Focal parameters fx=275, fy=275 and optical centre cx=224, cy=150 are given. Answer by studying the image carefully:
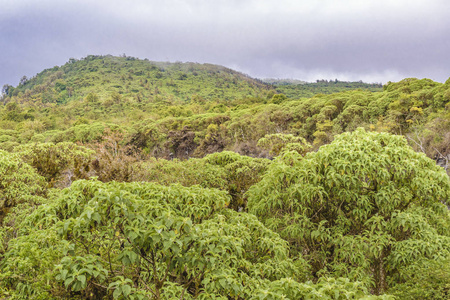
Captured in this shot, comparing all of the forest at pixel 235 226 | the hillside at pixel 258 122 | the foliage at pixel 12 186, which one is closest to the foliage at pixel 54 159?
the forest at pixel 235 226

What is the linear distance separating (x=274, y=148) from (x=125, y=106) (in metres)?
67.6

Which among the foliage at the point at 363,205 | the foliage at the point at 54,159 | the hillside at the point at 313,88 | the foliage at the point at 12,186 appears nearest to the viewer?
the foliage at the point at 363,205

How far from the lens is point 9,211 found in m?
7.40

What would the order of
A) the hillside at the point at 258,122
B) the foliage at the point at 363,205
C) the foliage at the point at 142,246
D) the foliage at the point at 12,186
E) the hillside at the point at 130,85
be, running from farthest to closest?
the hillside at the point at 130,85
the hillside at the point at 258,122
the foliage at the point at 12,186
the foliage at the point at 363,205
the foliage at the point at 142,246

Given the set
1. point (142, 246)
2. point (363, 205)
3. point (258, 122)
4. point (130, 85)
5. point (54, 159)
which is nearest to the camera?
point (142, 246)

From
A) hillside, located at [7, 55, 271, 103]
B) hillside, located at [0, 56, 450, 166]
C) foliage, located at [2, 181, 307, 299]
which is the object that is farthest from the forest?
hillside, located at [7, 55, 271, 103]

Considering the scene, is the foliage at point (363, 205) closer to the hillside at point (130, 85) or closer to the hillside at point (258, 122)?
the hillside at point (258, 122)

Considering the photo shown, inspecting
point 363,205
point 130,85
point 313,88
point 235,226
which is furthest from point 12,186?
point 130,85

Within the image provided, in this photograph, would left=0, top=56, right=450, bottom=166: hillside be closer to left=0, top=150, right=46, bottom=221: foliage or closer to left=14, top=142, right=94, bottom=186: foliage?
left=14, top=142, right=94, bottom=186: foliage

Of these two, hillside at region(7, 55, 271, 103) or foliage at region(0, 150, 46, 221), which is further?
hillside at region(7, 55, 271, 103)

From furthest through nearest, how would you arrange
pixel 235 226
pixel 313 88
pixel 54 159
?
pixel 313 88 < pixel 54 159 < pixel 235 226

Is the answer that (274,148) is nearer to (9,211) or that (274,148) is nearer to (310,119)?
(9,211)

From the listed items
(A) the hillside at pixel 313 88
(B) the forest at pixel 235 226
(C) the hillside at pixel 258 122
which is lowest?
(B) the forest at pixel 235 226

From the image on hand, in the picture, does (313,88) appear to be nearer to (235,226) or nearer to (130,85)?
(130,85)
